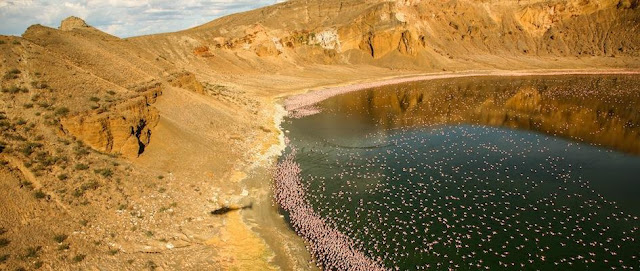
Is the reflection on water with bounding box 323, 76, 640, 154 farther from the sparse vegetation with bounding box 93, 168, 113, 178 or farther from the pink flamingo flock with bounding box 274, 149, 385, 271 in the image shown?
the sparse vegetation with bounding box 93, 168, 113, 178

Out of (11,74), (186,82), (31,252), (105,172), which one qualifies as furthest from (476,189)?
(186,82)

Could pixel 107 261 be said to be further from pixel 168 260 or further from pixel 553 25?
pixel 553 25

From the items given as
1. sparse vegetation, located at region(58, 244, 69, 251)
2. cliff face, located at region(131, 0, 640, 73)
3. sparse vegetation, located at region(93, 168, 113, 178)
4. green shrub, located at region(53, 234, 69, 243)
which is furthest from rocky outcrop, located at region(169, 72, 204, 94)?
cliff face, located at region(131, 0, 640, 73)

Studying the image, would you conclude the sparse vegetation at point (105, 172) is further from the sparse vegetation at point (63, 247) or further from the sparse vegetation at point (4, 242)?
the sparse vegetation at point (4, 242)

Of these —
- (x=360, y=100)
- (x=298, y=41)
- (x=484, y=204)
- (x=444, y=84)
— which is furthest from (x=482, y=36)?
(x=484, y=204)

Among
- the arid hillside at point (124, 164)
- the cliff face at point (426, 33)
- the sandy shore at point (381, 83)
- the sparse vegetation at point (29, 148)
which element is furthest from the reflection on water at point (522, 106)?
the sparse vegetation at point (29, 148)

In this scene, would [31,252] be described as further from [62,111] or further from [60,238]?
[62,111]
